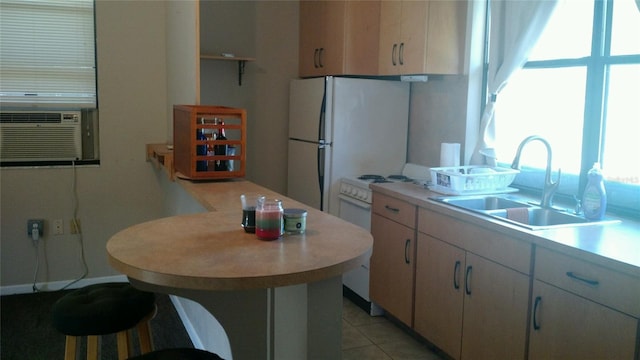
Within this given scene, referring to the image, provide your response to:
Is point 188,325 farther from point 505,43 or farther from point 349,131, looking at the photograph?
point 505,43

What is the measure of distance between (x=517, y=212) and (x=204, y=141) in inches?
64.2

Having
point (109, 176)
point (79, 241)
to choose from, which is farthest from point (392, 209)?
point (79, 241)

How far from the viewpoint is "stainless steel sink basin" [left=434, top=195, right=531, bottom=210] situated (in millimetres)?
3002

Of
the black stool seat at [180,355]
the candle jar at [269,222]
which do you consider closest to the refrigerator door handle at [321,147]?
the candle jar at [269,222]

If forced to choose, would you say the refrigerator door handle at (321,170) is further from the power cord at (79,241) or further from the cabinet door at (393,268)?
the power cord at (79,241)

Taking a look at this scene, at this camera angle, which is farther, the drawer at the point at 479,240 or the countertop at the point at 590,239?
the drawer at the point at 479,240

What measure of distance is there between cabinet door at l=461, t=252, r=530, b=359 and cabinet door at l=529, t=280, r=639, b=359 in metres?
0.08

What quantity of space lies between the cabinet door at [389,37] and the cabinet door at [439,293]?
4.31 feet

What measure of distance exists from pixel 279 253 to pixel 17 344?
2.36 m

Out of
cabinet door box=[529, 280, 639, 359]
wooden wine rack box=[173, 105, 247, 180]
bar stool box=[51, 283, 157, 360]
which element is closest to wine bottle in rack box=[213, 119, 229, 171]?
wooden wine rack box=[173, 105, 247, 180]

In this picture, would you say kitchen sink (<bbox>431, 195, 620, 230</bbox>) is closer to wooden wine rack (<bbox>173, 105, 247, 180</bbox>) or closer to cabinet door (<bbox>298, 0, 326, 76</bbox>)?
wooden wine rack (<bbox>173, 105, 247, 180</bbox>)

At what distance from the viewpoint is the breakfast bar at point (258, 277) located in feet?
4.87

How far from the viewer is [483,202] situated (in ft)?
10.3

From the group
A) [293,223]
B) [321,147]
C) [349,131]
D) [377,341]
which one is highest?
[349,131]
